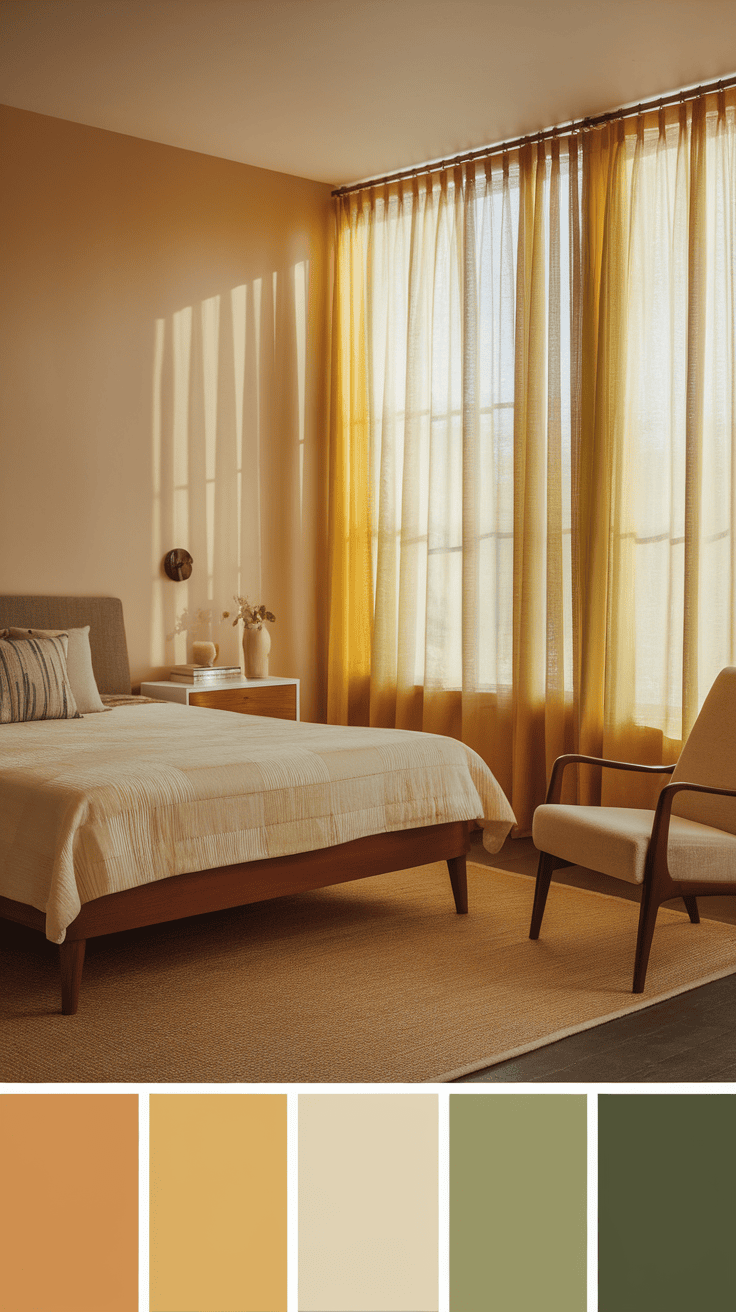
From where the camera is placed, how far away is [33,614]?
5250 millimetres

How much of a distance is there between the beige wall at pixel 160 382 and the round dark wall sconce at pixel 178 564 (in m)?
0.05

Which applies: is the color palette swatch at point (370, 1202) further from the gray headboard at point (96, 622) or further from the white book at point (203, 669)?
the white book at point (203, 669)

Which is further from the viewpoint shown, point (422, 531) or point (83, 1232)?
point (422, 531)

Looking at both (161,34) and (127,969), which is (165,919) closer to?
(127,969)

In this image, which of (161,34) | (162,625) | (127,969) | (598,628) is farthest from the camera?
(162,625)

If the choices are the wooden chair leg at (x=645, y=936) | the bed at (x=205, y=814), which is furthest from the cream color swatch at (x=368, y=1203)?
the wooden chair leg at (x=645, y=936)

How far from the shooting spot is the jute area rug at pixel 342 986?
2.86 metres

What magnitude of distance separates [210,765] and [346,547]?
10.3 feet

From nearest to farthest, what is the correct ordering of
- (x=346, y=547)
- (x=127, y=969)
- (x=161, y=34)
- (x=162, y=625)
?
(x=127, y=969)
(x=161, y=34)
(x=162, y=625)
(x=346, y=547)

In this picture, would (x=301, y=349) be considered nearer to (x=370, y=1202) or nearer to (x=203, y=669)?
(x=203, y=669)

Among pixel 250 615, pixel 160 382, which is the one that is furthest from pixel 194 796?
pixel 160 382

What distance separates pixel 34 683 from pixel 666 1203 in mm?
3610

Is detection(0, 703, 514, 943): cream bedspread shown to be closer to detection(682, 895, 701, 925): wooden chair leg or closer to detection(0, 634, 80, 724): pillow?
detection(0, 634, 80, 724): pillow

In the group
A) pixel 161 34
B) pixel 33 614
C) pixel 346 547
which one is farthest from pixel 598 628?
pixel 161 34
